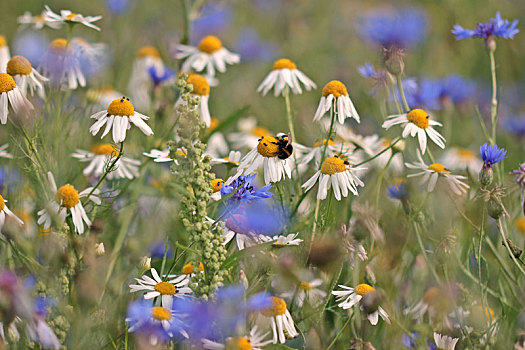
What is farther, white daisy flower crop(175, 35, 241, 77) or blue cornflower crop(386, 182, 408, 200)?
white daisy flower crop(175, 35, 241, 77)

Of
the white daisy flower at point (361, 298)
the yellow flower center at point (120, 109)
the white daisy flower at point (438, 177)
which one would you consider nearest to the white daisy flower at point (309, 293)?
the white daisy flower at point (361, 298)

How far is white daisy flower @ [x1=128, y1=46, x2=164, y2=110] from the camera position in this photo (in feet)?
6.54

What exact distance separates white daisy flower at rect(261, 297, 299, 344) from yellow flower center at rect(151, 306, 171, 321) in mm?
136

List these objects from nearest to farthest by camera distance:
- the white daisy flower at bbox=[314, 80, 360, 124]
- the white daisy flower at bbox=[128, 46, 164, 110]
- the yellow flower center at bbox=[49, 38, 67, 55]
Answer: the white daisy flower at bbox=[314, 80, 360, 124]
the yellow flower center at bbox=[49, 38, 67, 55]
the white daisy flower at bbox=[128, 46, 164, 110]

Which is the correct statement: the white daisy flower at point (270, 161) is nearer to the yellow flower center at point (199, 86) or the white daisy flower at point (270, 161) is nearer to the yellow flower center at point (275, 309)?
the yellow flower center at point (275, 309)

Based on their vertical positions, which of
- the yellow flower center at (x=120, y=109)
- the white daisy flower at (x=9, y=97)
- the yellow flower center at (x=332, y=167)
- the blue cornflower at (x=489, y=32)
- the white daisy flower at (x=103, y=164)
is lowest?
the white daisy flower at (x=103, y=164)

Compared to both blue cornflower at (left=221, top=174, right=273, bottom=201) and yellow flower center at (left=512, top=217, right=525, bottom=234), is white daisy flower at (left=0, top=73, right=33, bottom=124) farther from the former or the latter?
yellow flower center at (left=512, top=217, right=525, bottom=234)

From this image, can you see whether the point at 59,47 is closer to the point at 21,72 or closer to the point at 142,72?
the point at 21,72

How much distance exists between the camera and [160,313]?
86 centimetres

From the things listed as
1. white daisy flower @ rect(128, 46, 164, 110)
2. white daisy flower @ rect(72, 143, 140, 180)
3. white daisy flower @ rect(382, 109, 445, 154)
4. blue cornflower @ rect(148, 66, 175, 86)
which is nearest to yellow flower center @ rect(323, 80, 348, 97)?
white daisy flower @ rect(382, 109, 445, 154)

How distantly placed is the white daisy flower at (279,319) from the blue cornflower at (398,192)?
0.40 meters

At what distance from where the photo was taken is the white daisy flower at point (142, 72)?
6.54ft


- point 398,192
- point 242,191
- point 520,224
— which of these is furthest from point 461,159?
point 242,191

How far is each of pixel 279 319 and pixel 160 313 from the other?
17cm
